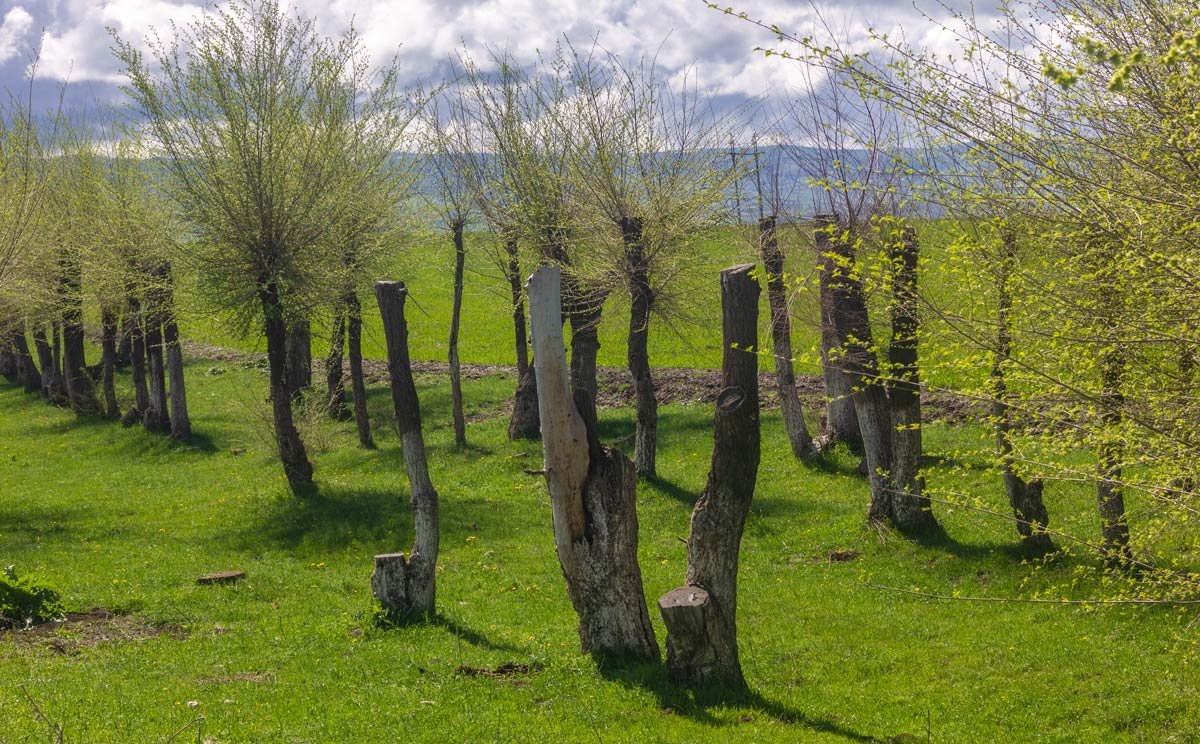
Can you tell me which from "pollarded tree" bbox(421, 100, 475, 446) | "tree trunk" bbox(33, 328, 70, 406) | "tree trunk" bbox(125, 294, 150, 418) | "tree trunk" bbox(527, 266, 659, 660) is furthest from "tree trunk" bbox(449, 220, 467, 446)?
"tree trunk" bbox(33, 328, 70, 406)

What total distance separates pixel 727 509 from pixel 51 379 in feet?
118

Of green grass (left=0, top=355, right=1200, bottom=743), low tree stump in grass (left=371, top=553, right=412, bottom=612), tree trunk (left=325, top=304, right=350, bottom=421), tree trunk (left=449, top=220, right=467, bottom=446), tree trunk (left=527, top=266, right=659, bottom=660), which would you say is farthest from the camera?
tree trunk (left=325, top=304, right=350, bottom=421)

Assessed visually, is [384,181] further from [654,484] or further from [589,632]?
[589,632]

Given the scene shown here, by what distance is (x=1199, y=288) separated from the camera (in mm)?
6176

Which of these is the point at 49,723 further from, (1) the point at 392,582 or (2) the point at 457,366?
(2) the point at 457,366

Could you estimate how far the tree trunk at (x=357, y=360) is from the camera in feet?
85.3

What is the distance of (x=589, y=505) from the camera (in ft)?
34.9

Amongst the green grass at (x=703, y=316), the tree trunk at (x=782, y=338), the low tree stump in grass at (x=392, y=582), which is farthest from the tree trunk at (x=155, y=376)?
the low tree stump in grass at (x=392, y=582)

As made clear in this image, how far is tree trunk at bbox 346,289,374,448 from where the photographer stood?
26.0 meters

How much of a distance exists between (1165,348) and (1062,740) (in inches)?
128

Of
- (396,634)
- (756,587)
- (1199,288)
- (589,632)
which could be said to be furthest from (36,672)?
(1199,288)

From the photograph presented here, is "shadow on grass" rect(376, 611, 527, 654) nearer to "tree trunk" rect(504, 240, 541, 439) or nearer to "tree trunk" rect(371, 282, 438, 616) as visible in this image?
"tree trunk" rect(371, 282, 438, 616)

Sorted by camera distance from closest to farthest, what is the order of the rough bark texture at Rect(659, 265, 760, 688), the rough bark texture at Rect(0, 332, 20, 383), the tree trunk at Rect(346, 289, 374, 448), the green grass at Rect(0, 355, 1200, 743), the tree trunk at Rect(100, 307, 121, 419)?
the green grass at Rect(0, 355, 1200, 743) → the rough bark texture at Rect(659, 265, 760, 688) → the tree trunk at Rect(346, 289, 374, 448) → the tree trunk at Rect(100, 307, 121, 419) → the rough bark texture at Rect(0, 332, 20, 383)

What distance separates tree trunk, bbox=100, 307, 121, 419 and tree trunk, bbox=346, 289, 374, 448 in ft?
29.3
